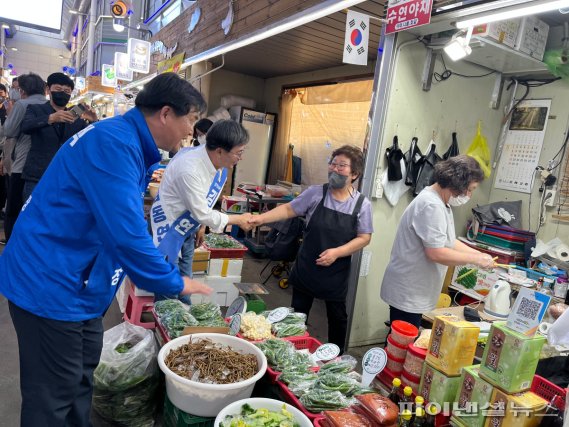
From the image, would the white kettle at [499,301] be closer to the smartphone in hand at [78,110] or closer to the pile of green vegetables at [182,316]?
the pile of green vegetables at [182,316]

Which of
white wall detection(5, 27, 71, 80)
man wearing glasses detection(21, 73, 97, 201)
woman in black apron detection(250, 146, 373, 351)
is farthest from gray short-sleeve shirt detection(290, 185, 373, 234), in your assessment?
white wall detection(5, 27, 71, 80)

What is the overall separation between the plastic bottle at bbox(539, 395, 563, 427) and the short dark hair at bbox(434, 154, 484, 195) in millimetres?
1417

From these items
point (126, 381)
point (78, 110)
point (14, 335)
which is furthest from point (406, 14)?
point (14, 335)

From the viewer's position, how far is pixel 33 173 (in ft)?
13.4

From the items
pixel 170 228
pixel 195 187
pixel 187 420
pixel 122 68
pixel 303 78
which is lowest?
pixel 187 420

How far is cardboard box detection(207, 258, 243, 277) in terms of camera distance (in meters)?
4.44

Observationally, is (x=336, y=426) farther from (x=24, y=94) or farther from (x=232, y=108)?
(x=232, y=108)

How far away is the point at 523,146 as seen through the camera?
413 cm

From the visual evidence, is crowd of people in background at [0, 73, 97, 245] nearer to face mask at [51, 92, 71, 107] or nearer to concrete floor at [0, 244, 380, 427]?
face mask at [51, 92, 71, 107]

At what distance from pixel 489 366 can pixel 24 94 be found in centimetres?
508

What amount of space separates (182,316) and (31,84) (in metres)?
3.56

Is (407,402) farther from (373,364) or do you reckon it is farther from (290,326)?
(290,326)

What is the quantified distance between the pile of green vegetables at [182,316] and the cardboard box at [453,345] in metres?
1.27

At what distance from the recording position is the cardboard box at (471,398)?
136 cm
